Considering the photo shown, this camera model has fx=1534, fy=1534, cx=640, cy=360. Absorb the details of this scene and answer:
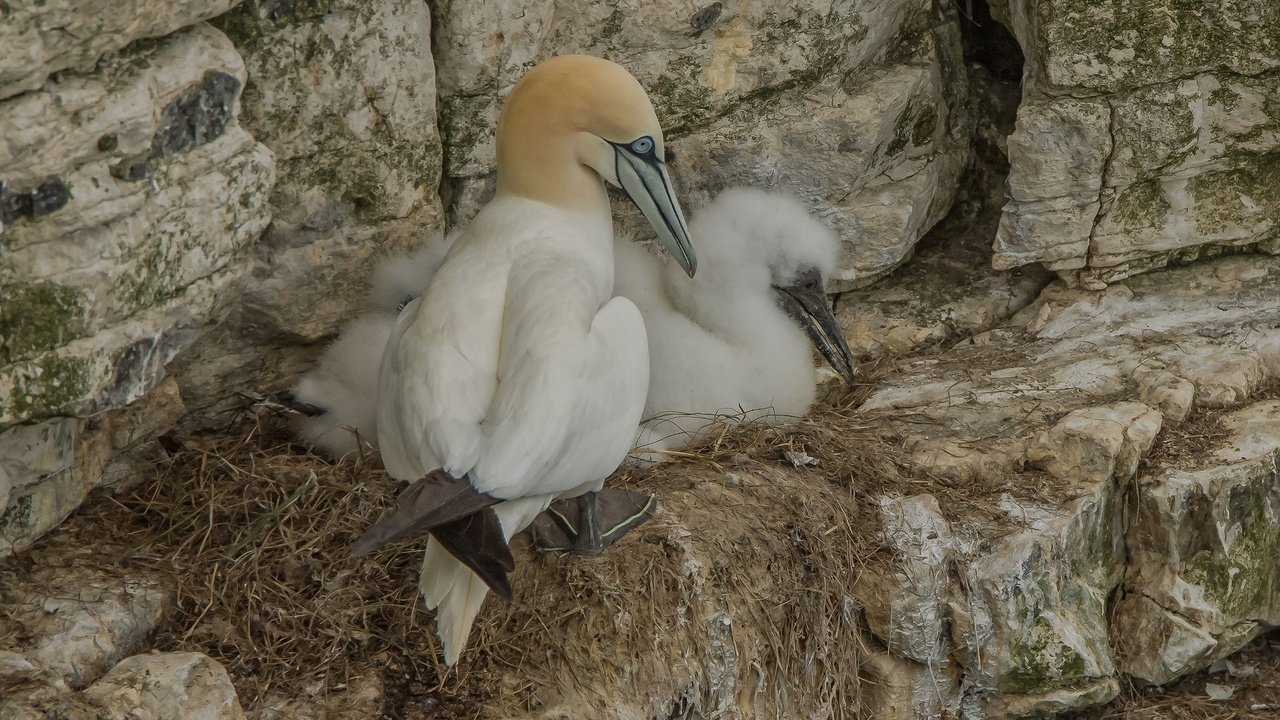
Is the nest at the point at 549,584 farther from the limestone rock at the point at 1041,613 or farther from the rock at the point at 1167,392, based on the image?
the rock at the point at 1167,392

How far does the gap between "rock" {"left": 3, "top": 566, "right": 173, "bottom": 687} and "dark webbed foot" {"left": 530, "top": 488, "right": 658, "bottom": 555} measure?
0.94 metres

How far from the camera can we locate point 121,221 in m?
3.23

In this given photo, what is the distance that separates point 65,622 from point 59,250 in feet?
3.07

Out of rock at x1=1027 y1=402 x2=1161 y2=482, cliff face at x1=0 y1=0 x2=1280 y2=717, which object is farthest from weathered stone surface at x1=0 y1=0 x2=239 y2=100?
rock at x1=1027 y1=402 x2=1161 y2=482

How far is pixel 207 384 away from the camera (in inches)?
169

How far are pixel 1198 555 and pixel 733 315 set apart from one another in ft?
4.93

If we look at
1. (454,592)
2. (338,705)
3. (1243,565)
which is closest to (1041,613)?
(1243,565)

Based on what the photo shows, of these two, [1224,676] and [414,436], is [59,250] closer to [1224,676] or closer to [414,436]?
[414,436]

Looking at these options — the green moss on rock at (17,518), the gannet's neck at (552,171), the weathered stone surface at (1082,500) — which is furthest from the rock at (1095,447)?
the green moss on rock at (17,518)

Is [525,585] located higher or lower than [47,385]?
lower

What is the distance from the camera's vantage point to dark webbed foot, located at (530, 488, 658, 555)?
12.7ft

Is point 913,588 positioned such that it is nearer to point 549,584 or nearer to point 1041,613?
point 1041,613

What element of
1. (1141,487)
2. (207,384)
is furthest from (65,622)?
(1141,487)

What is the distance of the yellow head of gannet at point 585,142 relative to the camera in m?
3.85
